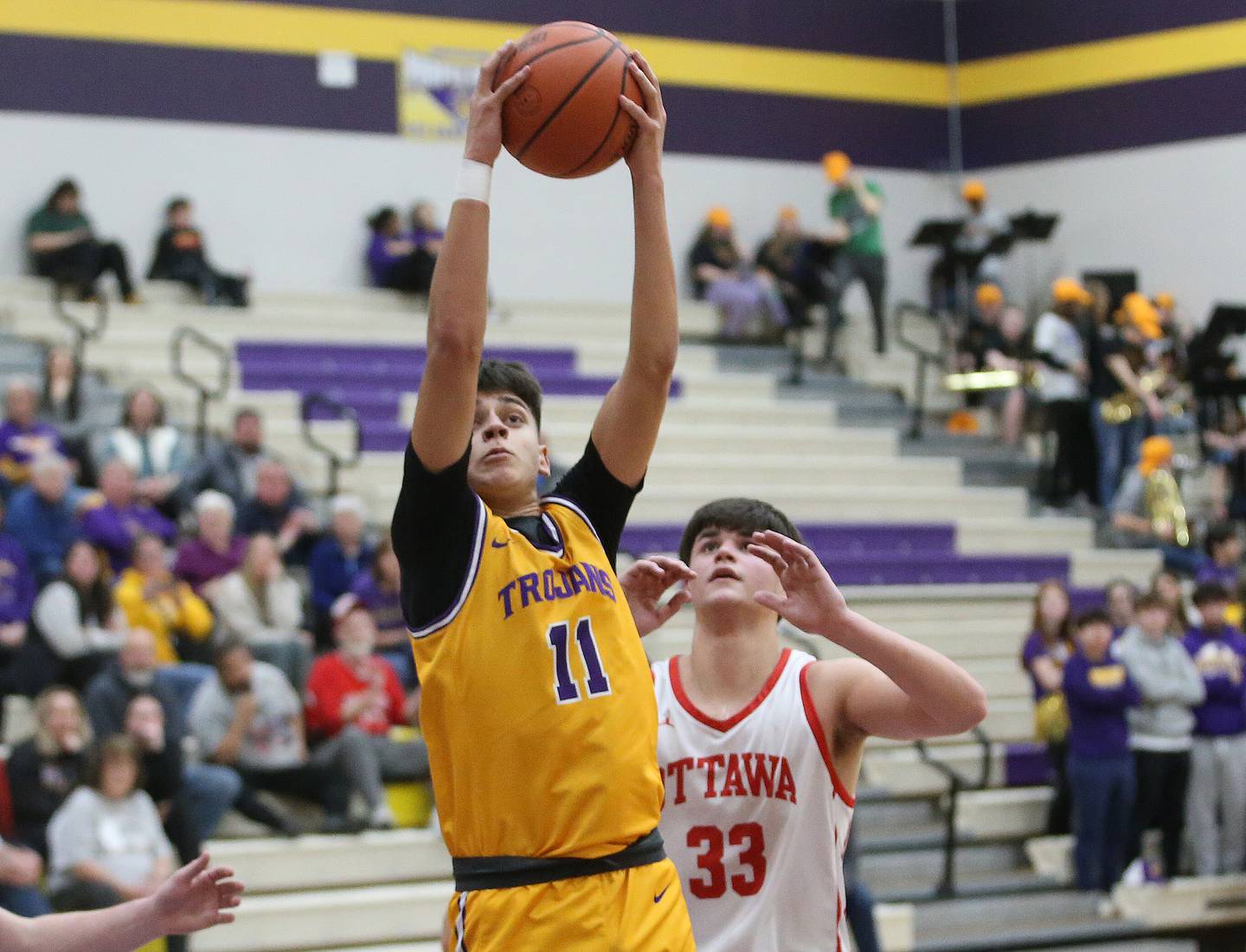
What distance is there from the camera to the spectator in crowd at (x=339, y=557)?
9.59 meters

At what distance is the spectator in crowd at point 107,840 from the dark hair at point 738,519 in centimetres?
384

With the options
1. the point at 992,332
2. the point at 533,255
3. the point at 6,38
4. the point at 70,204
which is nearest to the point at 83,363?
the point at 70,204

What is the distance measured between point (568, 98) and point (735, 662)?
1444 mm

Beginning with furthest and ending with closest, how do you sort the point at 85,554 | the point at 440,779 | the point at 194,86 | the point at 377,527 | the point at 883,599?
the point at 194,86
the point at 883,599
the point at 377,527
the point at 85,554
the point at 440,779

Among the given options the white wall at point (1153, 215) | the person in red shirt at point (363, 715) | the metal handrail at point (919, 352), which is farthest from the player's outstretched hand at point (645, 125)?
the white wall at point (1153, 215)

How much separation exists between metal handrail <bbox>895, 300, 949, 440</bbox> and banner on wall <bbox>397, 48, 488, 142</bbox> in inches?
162

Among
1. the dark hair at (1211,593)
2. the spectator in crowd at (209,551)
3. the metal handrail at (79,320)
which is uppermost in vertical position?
the metal handrail at (79,320)

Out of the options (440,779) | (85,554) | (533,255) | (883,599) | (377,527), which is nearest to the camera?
(440,779)

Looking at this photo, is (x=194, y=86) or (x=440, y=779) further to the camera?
(x=194, y=86)

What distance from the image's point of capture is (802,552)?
10.4ft

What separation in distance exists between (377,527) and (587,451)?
7.73 meters

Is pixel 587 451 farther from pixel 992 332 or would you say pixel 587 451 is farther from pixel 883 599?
pixel 992 332

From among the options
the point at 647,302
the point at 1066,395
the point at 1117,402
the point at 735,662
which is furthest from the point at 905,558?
the point at 647,302

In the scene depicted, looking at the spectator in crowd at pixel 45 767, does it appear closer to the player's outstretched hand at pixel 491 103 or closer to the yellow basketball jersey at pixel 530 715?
the yellow basketball jersey at pixel 530 715
